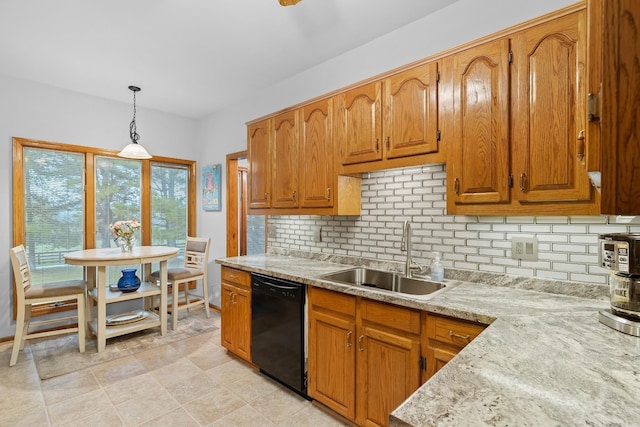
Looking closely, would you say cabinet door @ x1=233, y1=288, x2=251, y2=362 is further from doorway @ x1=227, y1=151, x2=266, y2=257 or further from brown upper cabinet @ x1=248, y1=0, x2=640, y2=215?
doorway @ x1=227, y1=151, x2=266, y2=257

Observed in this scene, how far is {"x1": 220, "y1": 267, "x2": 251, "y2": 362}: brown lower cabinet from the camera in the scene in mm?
2658

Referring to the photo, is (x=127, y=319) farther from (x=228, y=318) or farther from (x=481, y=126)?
(x=481, y=126)

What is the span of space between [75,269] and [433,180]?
413 cm

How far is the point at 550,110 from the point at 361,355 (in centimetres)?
161

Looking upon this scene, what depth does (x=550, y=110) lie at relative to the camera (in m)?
1.48

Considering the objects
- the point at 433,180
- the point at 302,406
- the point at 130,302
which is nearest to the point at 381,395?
the point at 302,406

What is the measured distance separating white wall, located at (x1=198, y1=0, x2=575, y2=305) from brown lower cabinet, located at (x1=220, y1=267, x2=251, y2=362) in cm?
145

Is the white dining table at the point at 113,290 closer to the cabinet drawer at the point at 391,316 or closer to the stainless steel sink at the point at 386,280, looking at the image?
the stainless steel sink at the point at 386,280

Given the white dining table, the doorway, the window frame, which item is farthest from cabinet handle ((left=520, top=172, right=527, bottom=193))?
the window frame

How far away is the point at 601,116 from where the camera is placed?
594 mm

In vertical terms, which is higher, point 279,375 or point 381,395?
point 381,395

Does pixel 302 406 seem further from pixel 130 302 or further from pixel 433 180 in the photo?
pixel 130 302

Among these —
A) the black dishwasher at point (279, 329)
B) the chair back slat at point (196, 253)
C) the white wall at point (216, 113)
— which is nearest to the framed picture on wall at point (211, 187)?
the white wall at point (216, 113)

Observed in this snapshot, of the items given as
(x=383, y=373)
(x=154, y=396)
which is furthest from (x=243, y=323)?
(x=383, y=373)
